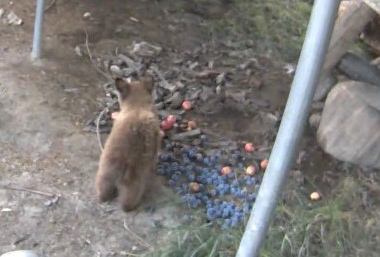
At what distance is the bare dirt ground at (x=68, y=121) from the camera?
3.75 metres

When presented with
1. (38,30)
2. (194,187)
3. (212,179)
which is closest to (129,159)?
(194,187)

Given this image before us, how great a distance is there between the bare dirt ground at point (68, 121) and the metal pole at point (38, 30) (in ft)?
0.19

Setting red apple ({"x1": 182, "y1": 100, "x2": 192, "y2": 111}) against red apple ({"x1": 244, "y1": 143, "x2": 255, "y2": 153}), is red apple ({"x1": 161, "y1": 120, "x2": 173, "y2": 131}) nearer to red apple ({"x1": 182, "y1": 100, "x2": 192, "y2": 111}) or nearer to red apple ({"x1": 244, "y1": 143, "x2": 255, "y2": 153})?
red apple ({"x1": 182, "y1": 100, "x2": 192, "y2": 111})

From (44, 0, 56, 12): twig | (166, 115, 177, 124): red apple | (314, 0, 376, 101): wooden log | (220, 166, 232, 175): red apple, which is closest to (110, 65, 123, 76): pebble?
(166, 115, 177, 124): red apple

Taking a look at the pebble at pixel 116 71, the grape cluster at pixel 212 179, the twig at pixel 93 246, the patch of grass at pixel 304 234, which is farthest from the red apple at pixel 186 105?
the twig at pixel 93 246

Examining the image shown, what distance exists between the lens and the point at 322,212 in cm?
391

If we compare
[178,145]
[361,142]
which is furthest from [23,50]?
[361,142]

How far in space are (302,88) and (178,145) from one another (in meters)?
1.73

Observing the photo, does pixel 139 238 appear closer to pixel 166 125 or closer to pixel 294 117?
pixel 166 125

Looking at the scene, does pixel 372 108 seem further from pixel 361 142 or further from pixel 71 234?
pixel 71 234

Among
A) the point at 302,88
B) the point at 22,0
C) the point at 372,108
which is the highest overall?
the point at 302,88

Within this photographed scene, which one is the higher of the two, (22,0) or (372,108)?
(372,108)

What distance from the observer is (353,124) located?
439 centimetres

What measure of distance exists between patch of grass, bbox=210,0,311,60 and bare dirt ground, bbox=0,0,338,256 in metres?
0.17
